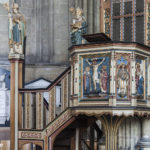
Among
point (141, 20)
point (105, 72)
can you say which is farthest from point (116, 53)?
point (141, 20)

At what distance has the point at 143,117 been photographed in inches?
513

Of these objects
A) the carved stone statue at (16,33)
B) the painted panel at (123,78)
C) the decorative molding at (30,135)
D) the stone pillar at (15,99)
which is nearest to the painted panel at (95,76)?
the painted panel at (123,78)

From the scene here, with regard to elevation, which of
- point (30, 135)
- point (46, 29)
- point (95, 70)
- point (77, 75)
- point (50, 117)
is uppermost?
point (46, 29)

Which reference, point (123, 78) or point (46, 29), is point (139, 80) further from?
point (46, 29)

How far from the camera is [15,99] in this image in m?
13.5

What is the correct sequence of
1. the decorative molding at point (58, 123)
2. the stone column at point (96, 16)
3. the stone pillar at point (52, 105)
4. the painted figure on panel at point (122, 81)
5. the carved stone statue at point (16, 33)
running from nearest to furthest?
the painted figure on panel at point (122, 81), the decorative molding at point (58, 123), the stone pillar at point (52, 105), the carved stone statue at point (16, 33), the stone column at point (96, 16)

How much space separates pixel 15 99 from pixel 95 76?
2778 millimetres

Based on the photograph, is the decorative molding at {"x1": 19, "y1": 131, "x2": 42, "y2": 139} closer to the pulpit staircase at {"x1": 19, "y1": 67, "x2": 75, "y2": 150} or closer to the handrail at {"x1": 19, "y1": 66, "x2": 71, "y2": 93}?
the pulpit staircase at {"x1": 19, "y1": 67, "x2": 75, "y2": 150}

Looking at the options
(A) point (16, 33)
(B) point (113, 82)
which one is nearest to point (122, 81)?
(B) point (113, 82)

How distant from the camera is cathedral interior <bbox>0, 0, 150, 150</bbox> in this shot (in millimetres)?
11844

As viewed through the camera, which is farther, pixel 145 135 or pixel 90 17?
pixel 90 17

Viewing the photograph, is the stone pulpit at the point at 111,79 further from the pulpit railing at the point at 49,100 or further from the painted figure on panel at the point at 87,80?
the pulpit railing at the point at 49,100

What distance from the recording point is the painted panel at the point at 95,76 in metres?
11.8

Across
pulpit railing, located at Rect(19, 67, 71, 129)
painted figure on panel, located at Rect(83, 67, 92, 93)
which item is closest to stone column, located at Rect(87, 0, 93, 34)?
pulpit railing, located at Rect(19, 67, 71, 129)
